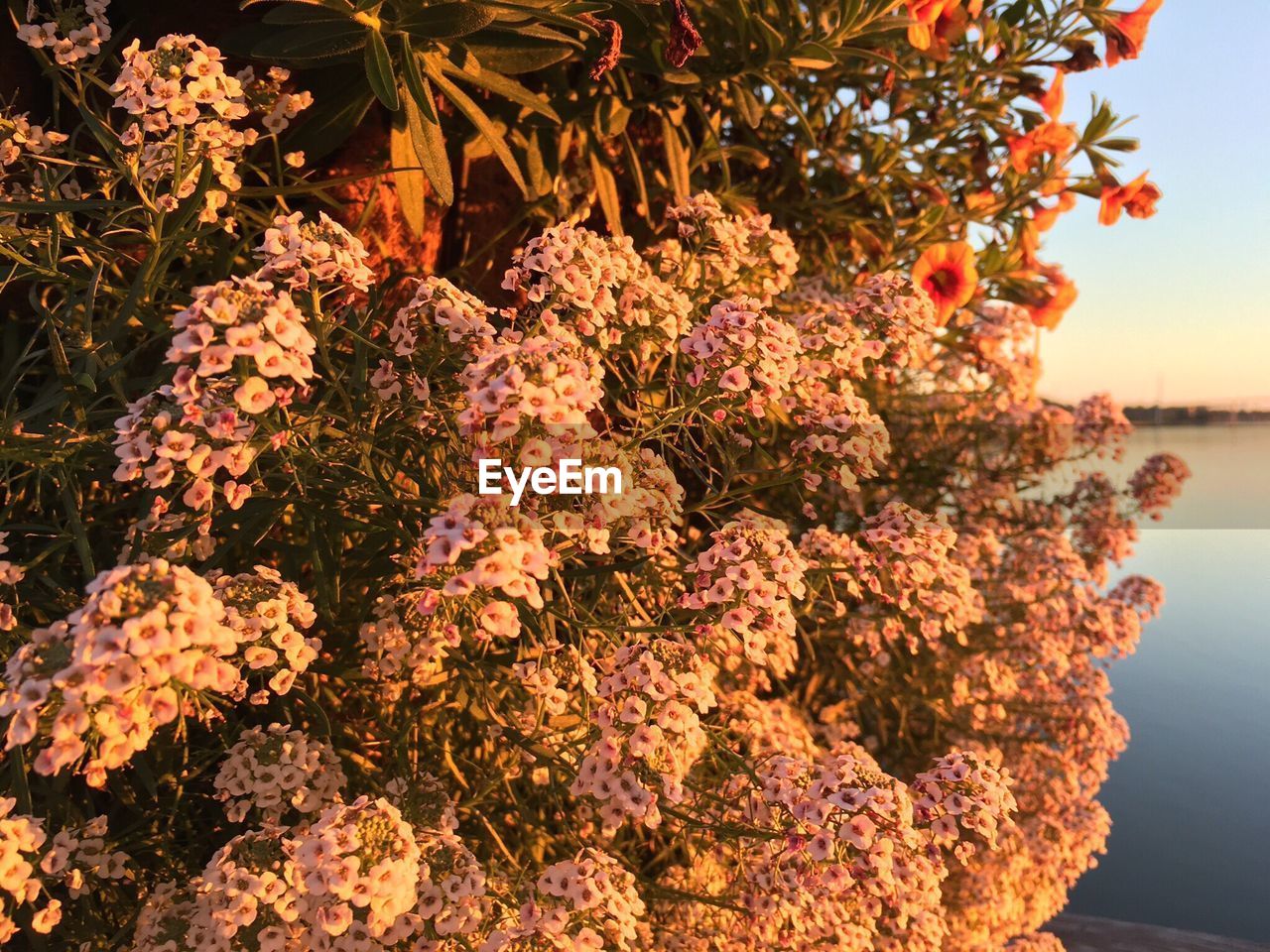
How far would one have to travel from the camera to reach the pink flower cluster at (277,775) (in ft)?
4.50

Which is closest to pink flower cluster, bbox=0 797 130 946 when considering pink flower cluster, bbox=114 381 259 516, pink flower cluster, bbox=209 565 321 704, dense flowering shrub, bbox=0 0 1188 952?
dense flowering shrub, bbox=0 0 1188 952

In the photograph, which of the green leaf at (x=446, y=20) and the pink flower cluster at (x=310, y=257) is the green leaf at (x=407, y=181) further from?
the pink flower cluster at (x=310, y=257)

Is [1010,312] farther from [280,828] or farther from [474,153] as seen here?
[280,828]

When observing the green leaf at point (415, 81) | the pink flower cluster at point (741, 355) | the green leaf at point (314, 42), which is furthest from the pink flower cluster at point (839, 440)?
the green leaf at point (314, 42)

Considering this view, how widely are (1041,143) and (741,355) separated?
5.53 ft

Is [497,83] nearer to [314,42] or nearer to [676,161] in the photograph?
[314,42]

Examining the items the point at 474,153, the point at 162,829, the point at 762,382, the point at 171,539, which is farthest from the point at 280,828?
the point at 474,153

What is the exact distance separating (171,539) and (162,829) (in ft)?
2.21

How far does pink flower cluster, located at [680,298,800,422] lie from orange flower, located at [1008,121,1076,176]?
1.54 m

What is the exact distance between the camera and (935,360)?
3.44 meters

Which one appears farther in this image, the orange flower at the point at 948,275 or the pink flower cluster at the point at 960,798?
the orange flower at the point at 948,275

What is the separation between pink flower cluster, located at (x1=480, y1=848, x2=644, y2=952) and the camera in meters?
1.25

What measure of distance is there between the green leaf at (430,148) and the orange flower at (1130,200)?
1.93 m

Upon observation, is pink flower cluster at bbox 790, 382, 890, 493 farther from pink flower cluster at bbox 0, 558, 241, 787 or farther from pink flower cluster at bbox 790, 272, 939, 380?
pink flower cluster at bbox 0, 558, 241, 787
